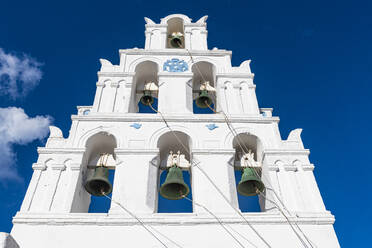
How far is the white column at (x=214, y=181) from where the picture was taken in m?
10.7

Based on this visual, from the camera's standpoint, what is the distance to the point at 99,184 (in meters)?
12.1

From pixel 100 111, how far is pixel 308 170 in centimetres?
736

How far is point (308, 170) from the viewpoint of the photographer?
38.5 feet

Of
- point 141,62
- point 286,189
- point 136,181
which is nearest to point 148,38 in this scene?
point 141,62

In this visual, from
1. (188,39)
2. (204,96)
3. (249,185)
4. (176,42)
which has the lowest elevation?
(249,185)

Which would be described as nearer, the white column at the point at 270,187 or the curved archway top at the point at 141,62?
the white column at the point at 270,187

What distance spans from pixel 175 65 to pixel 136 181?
21.6ft

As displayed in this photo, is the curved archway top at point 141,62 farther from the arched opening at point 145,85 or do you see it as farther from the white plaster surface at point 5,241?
the white plaster surface at point 5,241

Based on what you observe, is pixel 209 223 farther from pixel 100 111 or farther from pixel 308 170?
pixel 100 111

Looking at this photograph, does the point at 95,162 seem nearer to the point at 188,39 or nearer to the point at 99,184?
the point at 99,184

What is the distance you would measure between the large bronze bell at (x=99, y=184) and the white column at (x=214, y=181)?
2.69m

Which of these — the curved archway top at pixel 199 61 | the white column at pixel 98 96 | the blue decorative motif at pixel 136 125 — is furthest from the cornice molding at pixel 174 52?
the blue decorative motif at pixel 136 125

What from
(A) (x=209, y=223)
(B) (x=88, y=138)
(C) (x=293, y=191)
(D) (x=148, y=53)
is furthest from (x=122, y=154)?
(D) (x=148, y=53)

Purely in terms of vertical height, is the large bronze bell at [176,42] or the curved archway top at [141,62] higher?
the large bronze bell at [176,42]
